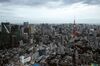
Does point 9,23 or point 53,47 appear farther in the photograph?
point 9,23

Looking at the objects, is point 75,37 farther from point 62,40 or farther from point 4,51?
point 4,51

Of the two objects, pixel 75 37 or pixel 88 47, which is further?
pixel 88 47

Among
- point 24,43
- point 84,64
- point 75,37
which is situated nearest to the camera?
point 84,64

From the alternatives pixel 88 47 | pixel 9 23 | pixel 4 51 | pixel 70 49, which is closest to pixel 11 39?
pixel 4 51

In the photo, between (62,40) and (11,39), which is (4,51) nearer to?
(11,39)

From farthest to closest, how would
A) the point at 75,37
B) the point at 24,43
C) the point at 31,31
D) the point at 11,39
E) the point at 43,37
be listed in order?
the point at 31,31 < the point at 43,37 < the point at 24,43 < the point at 11,39 < the point at 75,37

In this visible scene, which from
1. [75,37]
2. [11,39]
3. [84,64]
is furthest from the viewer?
[11,39]

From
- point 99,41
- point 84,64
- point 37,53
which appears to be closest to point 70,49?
point 37,53

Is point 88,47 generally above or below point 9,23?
below

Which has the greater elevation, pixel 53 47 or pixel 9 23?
pixel 9 23
